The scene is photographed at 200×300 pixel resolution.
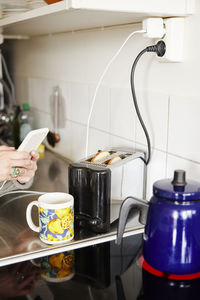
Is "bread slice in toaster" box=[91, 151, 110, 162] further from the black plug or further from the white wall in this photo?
the black plug

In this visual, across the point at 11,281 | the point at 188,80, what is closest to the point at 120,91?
the point at 188,80

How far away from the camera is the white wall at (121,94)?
3.43 feet

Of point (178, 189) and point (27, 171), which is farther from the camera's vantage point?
point (27, 171)

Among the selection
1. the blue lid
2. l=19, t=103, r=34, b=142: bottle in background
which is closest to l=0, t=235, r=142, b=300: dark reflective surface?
the blue lid

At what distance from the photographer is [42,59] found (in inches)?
78.5

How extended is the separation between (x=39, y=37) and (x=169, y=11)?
114cm

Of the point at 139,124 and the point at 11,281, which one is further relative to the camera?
the point at 139,124

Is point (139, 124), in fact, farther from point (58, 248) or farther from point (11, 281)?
point (11, 281)

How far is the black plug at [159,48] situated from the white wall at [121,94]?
5 centimetres

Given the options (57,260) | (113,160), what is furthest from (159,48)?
(57,260)

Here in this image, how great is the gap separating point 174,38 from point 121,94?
34 centimetres

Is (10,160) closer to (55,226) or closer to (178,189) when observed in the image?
(55,226)

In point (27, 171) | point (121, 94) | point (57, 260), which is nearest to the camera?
point (57, 260)

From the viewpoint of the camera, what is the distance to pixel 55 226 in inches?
37.6
